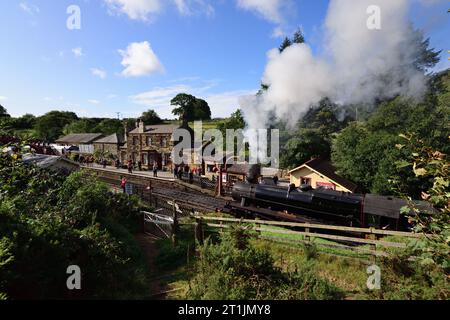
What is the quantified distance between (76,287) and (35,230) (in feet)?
4.69

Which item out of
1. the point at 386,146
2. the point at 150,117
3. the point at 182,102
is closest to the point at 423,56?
the point at 386,146

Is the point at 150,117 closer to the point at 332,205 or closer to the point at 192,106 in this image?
the point at 192,106

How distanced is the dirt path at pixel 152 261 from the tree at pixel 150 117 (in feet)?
185

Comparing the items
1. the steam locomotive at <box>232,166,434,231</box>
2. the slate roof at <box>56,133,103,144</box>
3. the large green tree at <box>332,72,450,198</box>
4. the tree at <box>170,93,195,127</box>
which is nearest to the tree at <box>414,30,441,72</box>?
the large green tree at <box>332,72,450,198</box>

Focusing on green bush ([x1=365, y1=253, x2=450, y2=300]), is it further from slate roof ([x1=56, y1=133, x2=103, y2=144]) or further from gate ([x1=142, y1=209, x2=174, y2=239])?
slate roof ([x1=56, y1=133, x2=103, y2=144])

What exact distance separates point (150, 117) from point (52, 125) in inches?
976

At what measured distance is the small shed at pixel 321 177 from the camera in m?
17.9

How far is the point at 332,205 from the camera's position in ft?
37.4

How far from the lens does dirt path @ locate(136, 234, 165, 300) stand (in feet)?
21.7

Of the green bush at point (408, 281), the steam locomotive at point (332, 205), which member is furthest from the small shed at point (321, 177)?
the green bush at point (408, 281)

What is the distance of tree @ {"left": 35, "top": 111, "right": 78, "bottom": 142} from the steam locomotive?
61158mm

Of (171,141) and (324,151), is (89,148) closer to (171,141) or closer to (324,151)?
(171,141)
